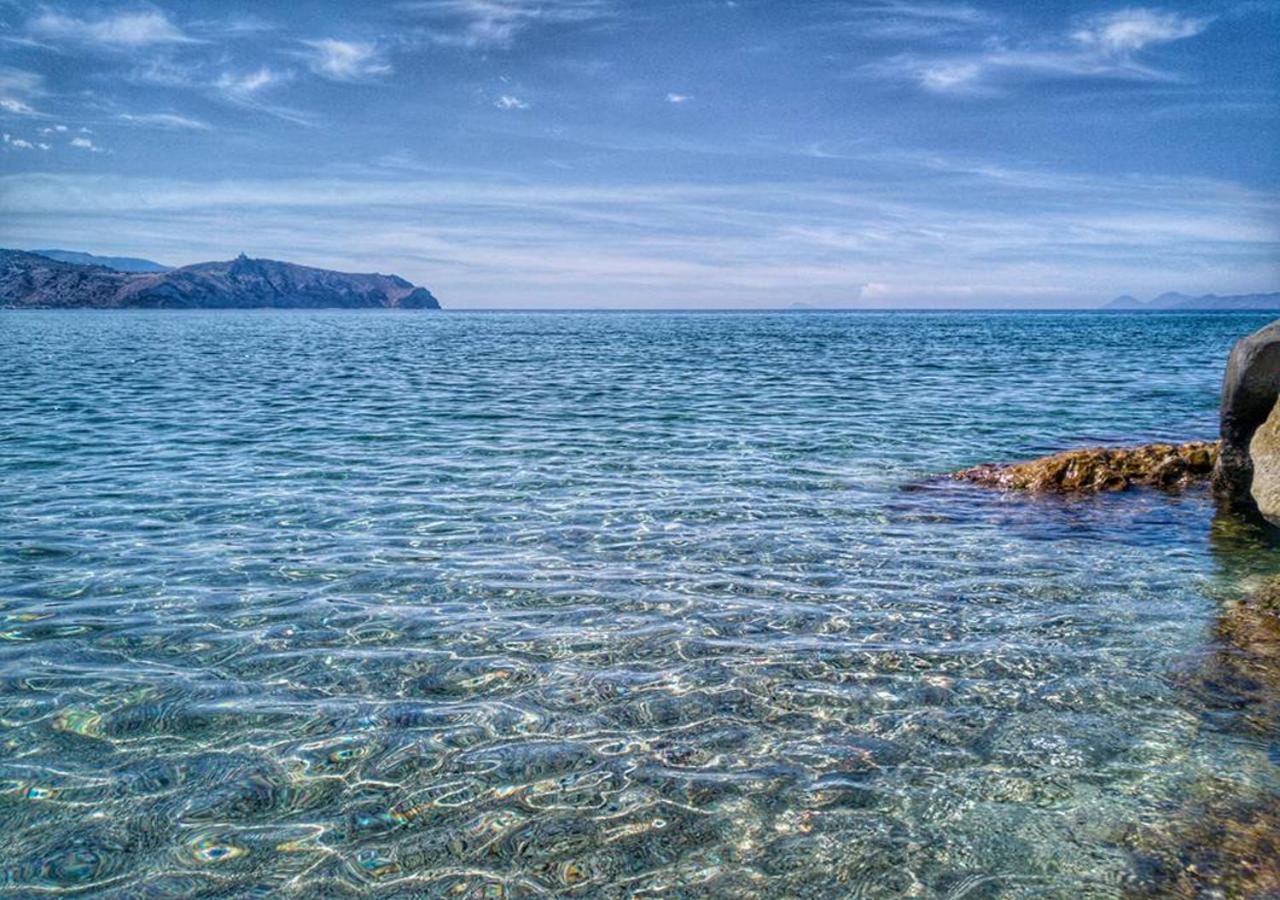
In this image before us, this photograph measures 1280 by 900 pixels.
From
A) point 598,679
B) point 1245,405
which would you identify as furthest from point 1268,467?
point 598,679

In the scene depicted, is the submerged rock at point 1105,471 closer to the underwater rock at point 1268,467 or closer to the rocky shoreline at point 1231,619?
the rocky shoreline at point 1231,619

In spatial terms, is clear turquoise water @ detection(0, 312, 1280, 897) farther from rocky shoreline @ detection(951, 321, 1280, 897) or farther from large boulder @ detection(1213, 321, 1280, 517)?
large boulder @ detection(1213, 321, 1280, 517)

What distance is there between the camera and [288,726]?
6.00 meters

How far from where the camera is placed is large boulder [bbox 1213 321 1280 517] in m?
12.2

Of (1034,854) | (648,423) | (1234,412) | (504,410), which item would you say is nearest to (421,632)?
(1034,854)

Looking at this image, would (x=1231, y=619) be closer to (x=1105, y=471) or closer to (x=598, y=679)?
(x=598, y=679)

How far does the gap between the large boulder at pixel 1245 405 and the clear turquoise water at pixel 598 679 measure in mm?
814

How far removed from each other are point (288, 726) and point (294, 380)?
31.7 meters

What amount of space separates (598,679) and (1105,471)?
11.7 m

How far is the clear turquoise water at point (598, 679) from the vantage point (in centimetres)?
462

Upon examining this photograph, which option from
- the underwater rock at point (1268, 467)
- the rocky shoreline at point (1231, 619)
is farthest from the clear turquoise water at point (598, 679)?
the underwater rock at point (1268, 467)

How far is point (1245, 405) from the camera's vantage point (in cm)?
1240

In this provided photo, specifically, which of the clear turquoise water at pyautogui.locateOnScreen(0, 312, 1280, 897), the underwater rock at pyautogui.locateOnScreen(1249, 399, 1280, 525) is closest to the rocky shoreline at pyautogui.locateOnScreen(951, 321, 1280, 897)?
the underwater rock at pyautogui.locateOnScreen(1249, 399, 1280, 525)

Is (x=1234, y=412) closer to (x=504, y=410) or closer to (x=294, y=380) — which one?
(x=504, y=410)
